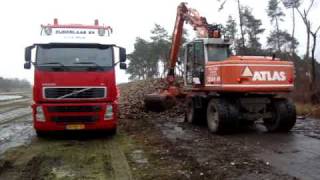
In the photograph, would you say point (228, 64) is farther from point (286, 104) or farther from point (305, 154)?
point (305, 154)

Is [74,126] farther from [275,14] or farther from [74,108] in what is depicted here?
[275,14]

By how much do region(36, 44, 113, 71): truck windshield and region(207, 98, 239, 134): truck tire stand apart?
3.39m

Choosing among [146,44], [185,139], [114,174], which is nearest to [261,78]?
[185,139]

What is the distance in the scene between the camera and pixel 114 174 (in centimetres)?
993

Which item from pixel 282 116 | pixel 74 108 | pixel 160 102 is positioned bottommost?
pixel 282 116

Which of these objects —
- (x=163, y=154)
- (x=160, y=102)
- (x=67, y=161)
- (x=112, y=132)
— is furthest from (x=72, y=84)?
(x=160, y=102)

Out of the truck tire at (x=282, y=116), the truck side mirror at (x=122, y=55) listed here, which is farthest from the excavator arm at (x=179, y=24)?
the truck side mirror at (x=122, y=55)

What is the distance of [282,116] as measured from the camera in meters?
15.8

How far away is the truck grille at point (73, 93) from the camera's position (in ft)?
47.5

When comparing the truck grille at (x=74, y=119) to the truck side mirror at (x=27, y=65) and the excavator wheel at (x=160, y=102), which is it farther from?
the excavator wheel at (x=160, y=102)

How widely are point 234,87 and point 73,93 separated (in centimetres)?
453

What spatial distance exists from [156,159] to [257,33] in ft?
192

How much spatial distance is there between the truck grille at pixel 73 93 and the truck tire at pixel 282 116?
5371mm

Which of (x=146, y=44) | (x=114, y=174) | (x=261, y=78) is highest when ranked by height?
(x=146, y=44)
